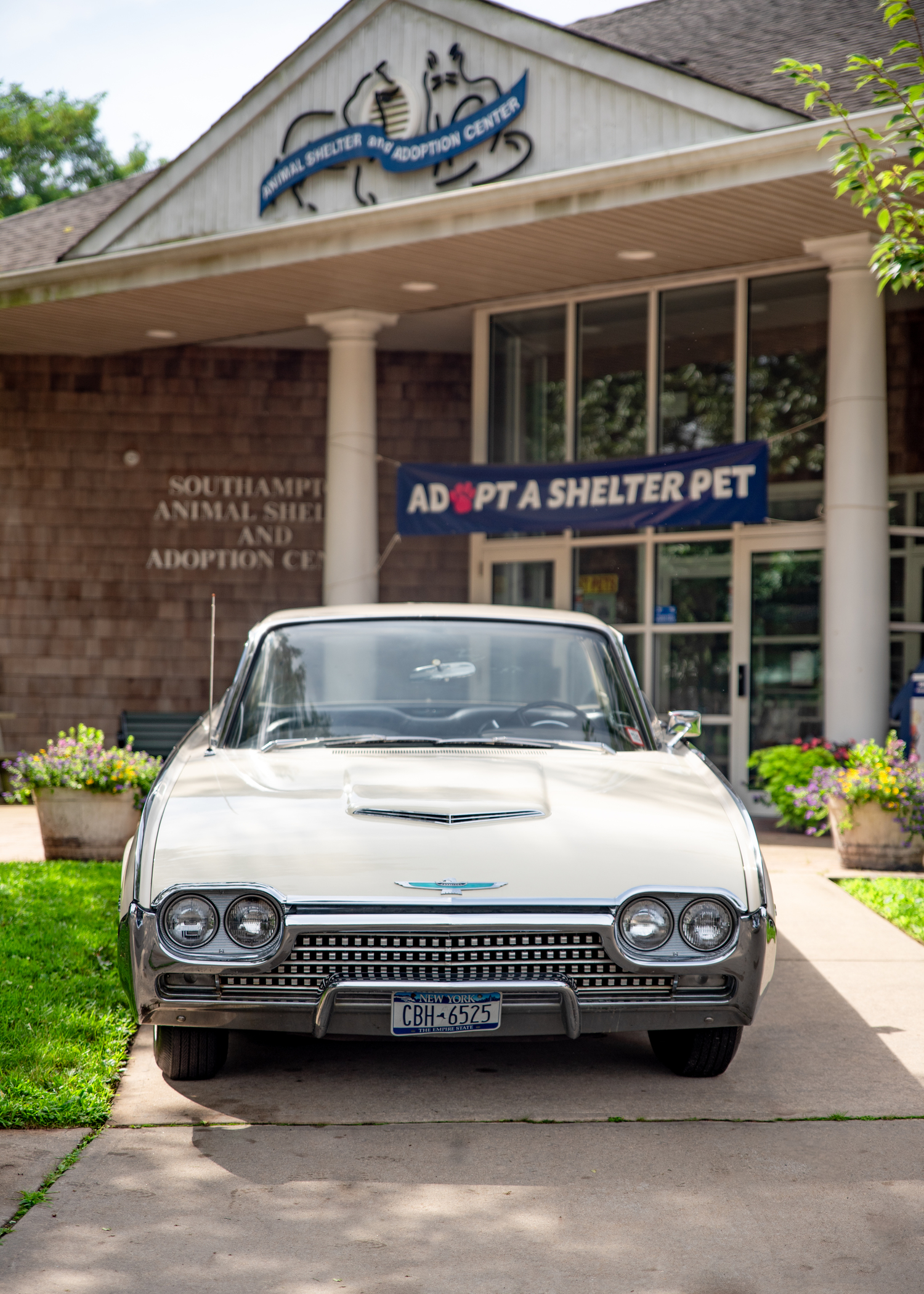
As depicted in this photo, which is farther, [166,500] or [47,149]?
[47,149]

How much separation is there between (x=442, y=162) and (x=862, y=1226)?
890 centimetres

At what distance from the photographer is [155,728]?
44.1 ft

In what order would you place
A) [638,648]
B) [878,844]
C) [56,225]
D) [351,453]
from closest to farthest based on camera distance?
[878,844] < [638,648] < [351,453] < [56,225]

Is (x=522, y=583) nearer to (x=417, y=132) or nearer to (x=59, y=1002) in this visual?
(x=417, y=132)

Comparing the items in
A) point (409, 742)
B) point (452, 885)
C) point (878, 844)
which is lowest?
point (878, 844)

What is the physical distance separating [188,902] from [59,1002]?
168 centimetres

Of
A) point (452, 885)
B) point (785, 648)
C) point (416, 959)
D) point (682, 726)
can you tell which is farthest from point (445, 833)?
point (785, 648)

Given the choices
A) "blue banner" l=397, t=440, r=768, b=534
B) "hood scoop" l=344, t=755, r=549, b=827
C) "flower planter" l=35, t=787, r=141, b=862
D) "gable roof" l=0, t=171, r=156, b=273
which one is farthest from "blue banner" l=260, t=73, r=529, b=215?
"hood scoop" l=344, t=755, r=549, b=827

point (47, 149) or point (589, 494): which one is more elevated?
point (47, 149)

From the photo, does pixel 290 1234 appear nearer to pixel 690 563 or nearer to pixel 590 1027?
pixel 590 1027

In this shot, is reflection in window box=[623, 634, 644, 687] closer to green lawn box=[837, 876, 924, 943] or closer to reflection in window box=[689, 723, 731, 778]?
reflection in window box=[689, 723, 731, 778]

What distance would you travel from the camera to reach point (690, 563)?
1191 cm

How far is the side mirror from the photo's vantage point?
16.4 feet

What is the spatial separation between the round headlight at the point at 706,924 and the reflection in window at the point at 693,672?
310 inches
